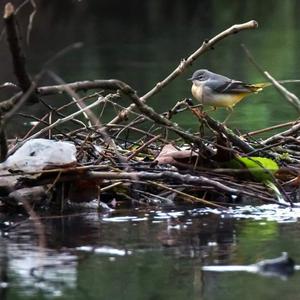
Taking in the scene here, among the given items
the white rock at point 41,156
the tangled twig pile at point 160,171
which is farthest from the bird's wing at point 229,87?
the white rock at point 41,156

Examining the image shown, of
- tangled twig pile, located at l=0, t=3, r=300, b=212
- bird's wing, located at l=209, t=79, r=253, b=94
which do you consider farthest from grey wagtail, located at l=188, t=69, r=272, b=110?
tangled twig pile, located at l=0, t=3, r=300, b=212

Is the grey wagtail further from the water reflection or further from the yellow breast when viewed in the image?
the water reflection

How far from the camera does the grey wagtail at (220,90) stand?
7652 millimetres

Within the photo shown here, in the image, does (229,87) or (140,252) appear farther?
(229,87)

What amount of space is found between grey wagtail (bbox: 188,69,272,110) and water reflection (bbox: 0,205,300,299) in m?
1.48

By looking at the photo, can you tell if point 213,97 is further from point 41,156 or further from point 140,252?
point 140,252

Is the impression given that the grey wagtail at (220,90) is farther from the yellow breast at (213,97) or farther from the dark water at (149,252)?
the dark water at (149,252)

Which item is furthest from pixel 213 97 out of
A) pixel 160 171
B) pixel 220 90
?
pixel 160 171

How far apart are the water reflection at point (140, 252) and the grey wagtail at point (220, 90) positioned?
148 centimetres

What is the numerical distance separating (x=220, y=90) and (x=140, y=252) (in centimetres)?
265

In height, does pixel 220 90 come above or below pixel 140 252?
above

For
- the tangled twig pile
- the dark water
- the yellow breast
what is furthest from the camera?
the yellow breast

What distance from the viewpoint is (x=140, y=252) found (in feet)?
17.2

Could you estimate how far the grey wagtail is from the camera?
7.65m
